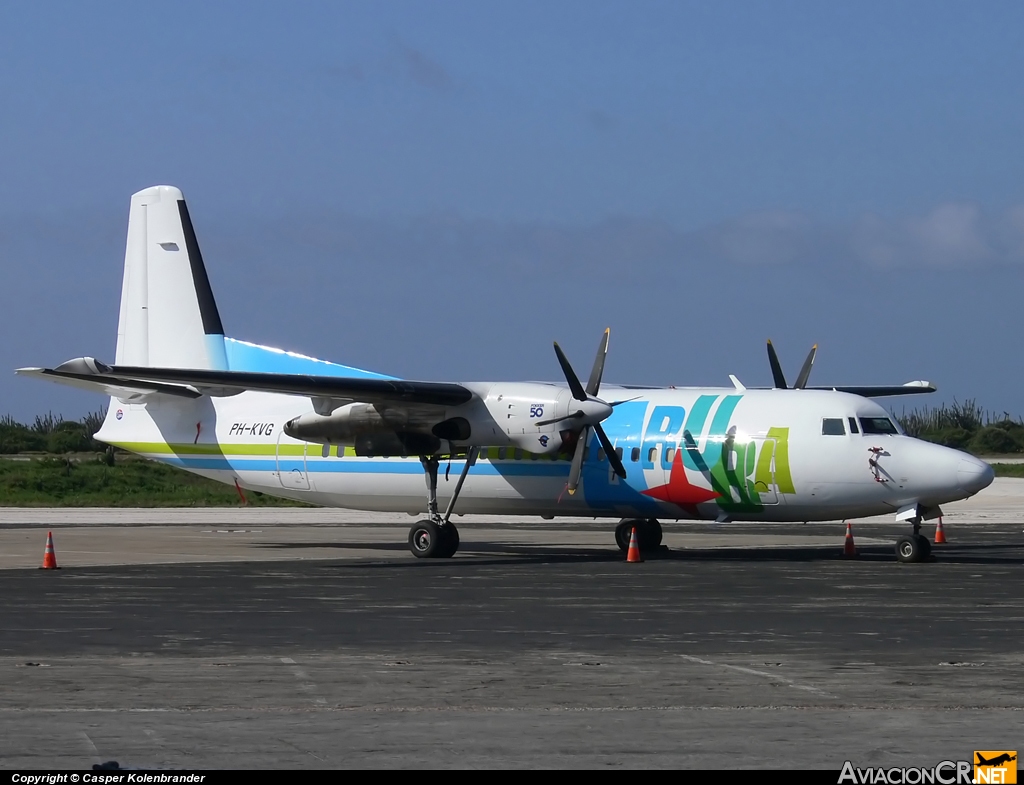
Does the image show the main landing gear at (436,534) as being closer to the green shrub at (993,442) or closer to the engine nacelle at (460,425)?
the engine nacelle at (460,425)

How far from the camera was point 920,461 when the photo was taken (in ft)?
74.2

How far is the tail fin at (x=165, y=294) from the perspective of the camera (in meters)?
29.5

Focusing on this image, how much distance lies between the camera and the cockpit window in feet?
76.8

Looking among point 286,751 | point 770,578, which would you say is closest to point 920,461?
point 770,578

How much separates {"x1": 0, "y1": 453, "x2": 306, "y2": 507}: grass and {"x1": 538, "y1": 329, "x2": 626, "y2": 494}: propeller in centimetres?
2313

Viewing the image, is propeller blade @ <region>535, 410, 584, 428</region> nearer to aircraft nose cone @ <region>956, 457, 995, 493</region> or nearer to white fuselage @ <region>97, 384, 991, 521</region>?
white fuselage @ <region>97, 384, 991, 521</region>

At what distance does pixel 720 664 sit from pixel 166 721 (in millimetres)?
4784

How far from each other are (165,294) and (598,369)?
32.2 ft

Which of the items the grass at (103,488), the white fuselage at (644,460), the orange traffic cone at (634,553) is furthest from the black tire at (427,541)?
the grass at (103,488)

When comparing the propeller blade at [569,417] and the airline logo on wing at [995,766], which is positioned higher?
the propeller blade at [569,417]

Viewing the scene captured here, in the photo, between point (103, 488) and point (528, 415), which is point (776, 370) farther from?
point (103, 488)

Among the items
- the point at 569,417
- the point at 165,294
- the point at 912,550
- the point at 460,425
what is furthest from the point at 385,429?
the point at 912,550

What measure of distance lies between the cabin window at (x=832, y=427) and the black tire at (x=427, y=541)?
6.79 meters

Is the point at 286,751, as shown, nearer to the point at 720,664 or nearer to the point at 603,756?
the point at 603,756
